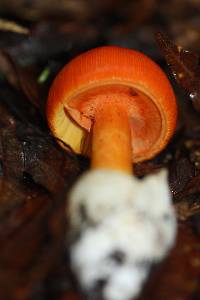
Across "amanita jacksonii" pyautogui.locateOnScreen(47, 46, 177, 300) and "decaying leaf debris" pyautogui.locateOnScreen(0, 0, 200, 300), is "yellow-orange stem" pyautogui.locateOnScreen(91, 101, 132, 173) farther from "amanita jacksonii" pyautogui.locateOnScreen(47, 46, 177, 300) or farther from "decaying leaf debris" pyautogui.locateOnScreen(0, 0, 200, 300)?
"decaying leaf debris" pyautogui.locateOnScreen(0, 0, 200, 300)

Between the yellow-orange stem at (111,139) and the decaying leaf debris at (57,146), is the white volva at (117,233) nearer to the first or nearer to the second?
the decaying leaf debris at (57,146)

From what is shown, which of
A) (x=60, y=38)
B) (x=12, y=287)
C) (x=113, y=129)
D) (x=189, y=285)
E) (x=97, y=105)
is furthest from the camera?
(x=60, y=38)

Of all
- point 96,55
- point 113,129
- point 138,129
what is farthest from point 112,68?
point 138,129

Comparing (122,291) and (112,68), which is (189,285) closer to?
(122,291)

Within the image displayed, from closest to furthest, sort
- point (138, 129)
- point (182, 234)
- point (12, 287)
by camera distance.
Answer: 1. point (12, 287)
2. point (182, 234)
3. point (138, 129)

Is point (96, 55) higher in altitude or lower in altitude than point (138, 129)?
higher

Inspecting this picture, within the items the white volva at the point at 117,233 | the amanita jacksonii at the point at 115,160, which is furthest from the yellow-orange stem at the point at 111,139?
the white volva at the point at 117,233

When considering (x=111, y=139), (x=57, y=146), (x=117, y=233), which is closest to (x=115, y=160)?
(x=111, y=139)

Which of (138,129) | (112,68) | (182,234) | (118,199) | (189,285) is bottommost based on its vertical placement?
(189,285)
